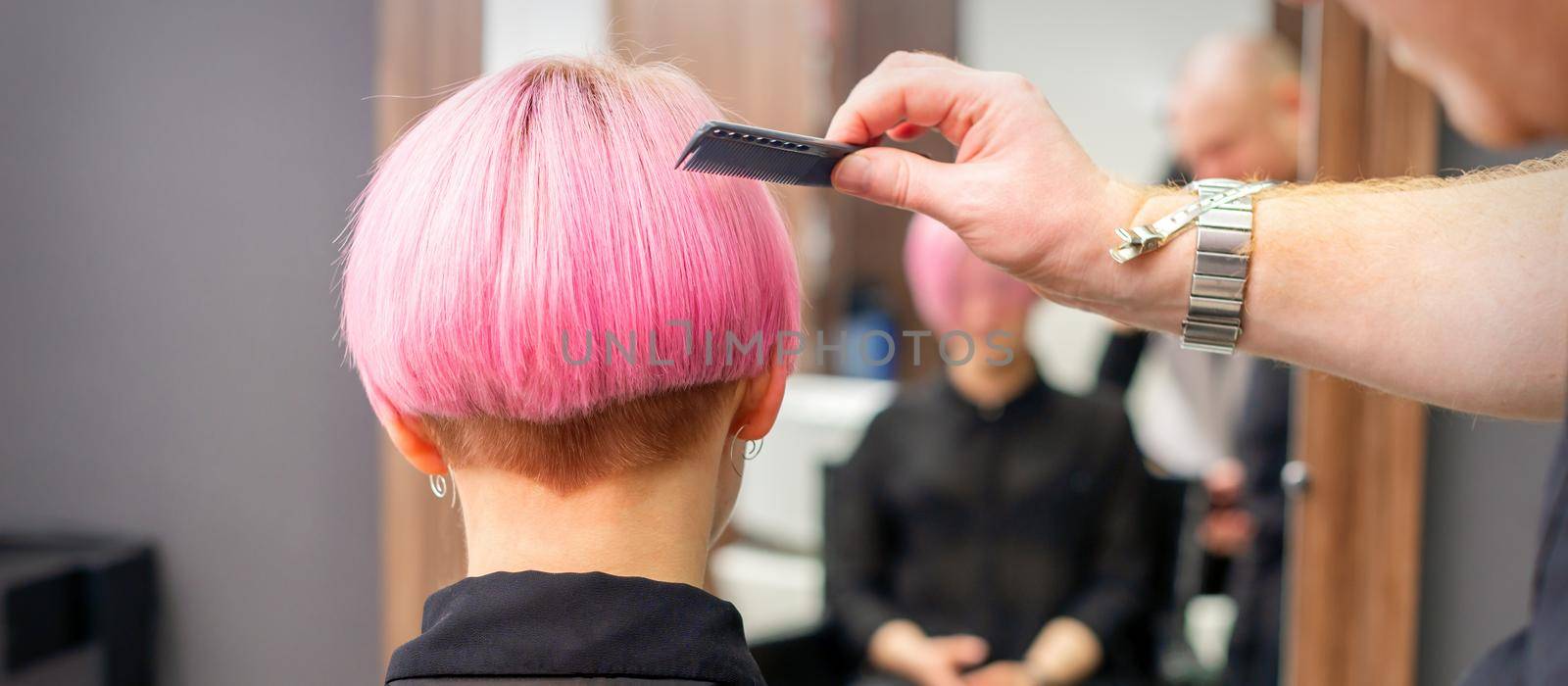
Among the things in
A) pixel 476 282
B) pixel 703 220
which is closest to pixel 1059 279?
pixel 703 220

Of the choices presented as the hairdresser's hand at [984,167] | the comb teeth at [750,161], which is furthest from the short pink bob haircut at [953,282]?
the comb teeth at [750,161]

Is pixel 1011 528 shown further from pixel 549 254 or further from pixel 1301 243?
pixel 549 254

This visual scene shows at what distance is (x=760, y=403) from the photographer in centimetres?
90

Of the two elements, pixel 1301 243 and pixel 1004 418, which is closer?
pixel 1301 243

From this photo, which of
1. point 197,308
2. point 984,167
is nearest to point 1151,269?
point 984,167

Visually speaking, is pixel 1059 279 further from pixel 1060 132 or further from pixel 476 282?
pixel 476 282

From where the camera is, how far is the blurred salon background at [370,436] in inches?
73.1

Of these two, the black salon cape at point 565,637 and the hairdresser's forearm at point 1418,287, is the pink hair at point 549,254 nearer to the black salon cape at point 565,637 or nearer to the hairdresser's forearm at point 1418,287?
the black salon cape at point 565,637

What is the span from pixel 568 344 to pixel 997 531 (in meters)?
1.52

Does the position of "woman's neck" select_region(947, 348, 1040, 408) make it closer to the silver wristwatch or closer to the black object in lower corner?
the silver wristwatch

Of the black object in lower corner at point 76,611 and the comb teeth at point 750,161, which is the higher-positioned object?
the comb teeth at point 750,161

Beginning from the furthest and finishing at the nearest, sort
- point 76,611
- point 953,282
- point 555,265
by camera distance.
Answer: point 953,282, point 76,611, point 555,265

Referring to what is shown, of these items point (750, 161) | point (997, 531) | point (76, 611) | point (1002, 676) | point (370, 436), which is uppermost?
point (750, 161)

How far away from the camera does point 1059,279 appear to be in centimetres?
94
